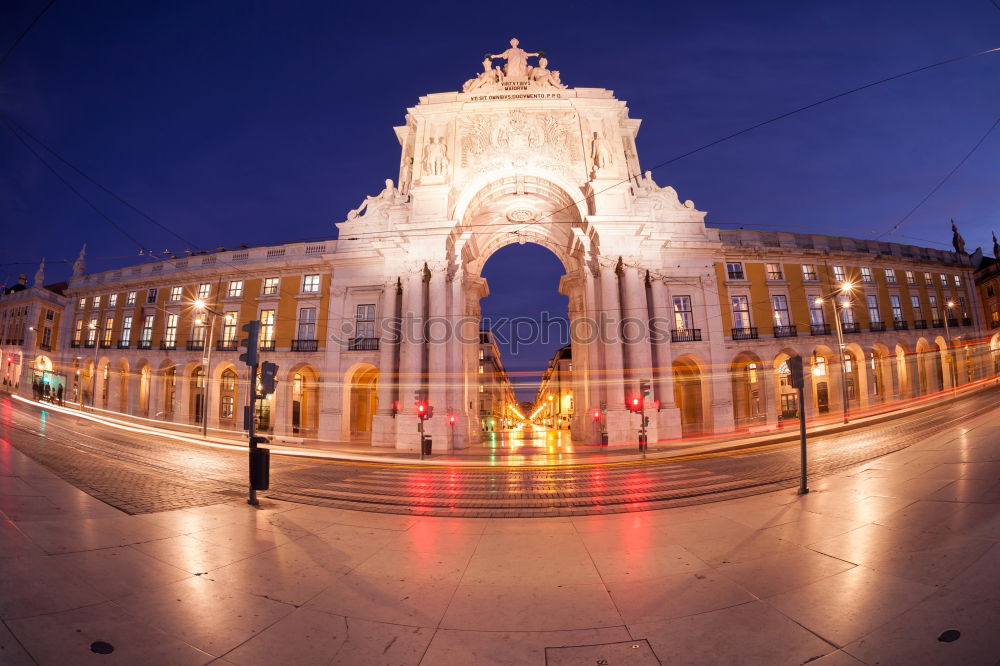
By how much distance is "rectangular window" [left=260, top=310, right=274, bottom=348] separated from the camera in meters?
28.1

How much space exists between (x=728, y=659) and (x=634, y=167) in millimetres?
28255

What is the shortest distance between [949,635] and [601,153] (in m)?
25.4

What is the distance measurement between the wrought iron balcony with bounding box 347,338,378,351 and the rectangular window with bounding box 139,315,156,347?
1877 centimetres

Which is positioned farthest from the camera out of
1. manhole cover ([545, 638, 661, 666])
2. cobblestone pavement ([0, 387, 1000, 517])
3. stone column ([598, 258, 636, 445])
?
stone column ([598, 258, 636, 445])

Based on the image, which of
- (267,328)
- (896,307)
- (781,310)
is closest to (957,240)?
(896,307)

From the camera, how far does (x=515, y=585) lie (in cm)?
407

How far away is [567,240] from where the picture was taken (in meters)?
28.8

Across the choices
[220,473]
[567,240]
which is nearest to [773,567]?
[220,473]

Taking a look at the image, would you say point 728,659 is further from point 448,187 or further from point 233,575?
point 448,187

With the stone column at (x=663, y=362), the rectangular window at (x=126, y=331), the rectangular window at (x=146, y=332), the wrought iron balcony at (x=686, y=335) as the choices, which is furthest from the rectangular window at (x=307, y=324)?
the wrought iron balcony at (x=686, y=335)

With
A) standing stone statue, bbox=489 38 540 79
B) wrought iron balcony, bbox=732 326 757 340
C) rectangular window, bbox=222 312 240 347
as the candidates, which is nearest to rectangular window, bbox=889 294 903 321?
wrought iron balcony, bbox=732 326 757 340

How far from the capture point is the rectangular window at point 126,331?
33016 mm

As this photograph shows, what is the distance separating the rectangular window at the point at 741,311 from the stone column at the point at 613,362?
9590mm

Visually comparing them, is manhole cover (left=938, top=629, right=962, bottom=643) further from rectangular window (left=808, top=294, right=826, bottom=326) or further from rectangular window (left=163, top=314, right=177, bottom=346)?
rectangular window (left=163, top=314, right=177, bottom=346)
